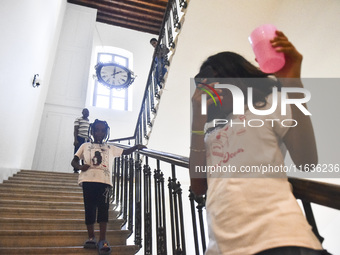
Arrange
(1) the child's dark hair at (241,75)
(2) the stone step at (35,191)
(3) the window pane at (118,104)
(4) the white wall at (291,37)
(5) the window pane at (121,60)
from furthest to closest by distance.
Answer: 1. (5) the window pane at (121,60)
2. (3) the window pane at (118,104)
3. (4) the white wall at (291,37)
4. (2) the stone step at (35,191)
5. (1) the child's dark hair at (241,75)

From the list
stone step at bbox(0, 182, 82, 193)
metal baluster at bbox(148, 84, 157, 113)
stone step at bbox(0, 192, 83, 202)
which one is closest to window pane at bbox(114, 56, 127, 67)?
metal baluster at bbox(148, 84, 157, 113)

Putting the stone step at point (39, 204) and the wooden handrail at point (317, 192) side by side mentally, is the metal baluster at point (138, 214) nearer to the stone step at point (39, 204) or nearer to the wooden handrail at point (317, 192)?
the stone step at point (39, 204)

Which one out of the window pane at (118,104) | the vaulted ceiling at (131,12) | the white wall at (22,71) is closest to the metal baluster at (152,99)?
the white wall at (22,71)

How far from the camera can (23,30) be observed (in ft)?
14.6

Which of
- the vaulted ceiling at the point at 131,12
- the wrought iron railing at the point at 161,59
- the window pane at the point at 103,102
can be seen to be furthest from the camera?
the vaulted ceiling at the point at 131,12

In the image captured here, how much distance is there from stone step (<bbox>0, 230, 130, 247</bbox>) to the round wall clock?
5841 mm

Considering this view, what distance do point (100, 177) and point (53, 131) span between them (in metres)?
5.13

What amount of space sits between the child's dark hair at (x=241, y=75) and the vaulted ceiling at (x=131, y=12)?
28.6ft

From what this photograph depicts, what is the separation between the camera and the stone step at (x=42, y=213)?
275 cm

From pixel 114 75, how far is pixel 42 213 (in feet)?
18.5

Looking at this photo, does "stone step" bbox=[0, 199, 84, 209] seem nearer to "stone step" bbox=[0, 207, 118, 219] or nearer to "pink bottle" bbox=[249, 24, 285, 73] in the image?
"stone step" bbox=[0, 207, 118, 219]

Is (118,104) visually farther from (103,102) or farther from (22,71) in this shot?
(22,71)

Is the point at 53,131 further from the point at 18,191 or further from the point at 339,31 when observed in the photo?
the point at 339,31

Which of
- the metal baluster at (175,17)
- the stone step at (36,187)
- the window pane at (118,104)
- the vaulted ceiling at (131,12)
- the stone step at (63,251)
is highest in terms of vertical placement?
the vaulted ceiling at (131,12)
